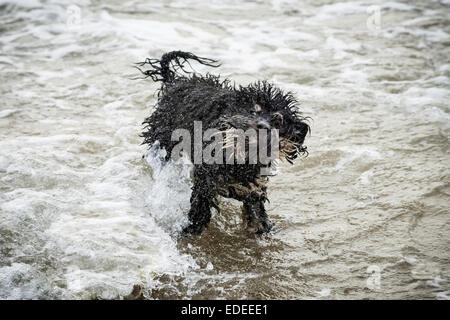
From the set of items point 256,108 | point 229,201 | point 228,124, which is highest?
point 256,108

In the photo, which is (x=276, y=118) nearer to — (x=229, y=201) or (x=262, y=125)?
(x=262, y=125)

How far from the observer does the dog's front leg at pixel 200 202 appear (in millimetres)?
3939

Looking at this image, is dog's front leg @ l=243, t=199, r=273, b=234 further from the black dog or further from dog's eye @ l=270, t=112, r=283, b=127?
dog's eye @ l=270, t=112, r=283, b=127

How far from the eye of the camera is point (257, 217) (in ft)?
14.0

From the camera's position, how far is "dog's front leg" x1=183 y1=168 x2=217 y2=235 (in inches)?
155

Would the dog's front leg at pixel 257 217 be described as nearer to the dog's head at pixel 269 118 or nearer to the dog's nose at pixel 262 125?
the dog's head at pixel 269 118

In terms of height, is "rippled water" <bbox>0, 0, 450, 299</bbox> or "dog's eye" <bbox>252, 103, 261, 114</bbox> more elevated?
"dog's eye" <bbox>252, 103, 261, 114</bbox>

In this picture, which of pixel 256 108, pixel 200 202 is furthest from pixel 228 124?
pixel 200 202

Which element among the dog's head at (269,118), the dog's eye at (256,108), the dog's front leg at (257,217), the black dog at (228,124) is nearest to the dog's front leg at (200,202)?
the black dog at (228,124)

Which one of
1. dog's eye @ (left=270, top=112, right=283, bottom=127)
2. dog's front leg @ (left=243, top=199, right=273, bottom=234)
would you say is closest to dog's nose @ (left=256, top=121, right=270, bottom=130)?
dog's eye @ (left=270, top=112, right=283, bottom=127)

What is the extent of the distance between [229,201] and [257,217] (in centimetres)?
64

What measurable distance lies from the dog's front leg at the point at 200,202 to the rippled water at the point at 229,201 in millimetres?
148
